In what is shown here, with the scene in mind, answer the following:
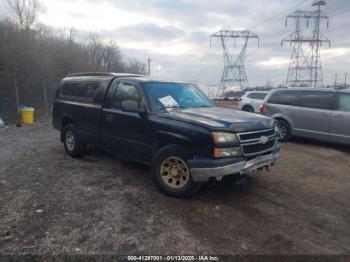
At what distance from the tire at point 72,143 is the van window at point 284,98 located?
6551 mm

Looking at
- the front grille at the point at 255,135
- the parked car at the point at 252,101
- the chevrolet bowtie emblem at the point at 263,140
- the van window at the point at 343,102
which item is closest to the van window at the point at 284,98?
the van window at the point at 343,102

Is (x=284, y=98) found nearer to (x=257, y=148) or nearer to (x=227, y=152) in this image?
(x=257, y=148)

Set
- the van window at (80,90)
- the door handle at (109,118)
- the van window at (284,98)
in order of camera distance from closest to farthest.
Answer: the door handle at (109,118) → the van window at (80,90) → the van window at (284,98)

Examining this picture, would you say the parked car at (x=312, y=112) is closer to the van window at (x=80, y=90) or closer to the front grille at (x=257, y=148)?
the front grille at (x=257, y=148)

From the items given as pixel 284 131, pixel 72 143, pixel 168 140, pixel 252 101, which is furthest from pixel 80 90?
pixel 252 101

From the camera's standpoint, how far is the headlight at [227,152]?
13.6ft

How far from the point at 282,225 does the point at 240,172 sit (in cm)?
87

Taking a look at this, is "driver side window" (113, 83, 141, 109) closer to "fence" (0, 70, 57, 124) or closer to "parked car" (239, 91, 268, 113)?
"fence" (0, 70, 57, 124)

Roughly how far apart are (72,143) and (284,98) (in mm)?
6874

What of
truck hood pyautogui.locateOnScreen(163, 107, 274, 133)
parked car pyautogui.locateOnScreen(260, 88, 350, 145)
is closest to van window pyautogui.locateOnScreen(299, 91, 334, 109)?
parked car pyautogui.locateOnScreen(260, 88, 350, 145)

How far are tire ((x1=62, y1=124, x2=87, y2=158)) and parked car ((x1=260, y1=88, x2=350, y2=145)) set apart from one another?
20.9 ft

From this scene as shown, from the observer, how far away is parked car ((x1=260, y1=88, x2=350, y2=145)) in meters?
8.49

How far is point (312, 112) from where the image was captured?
904 centimetres

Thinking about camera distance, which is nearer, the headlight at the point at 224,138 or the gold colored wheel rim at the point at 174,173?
the headlight at the point at 224,138
